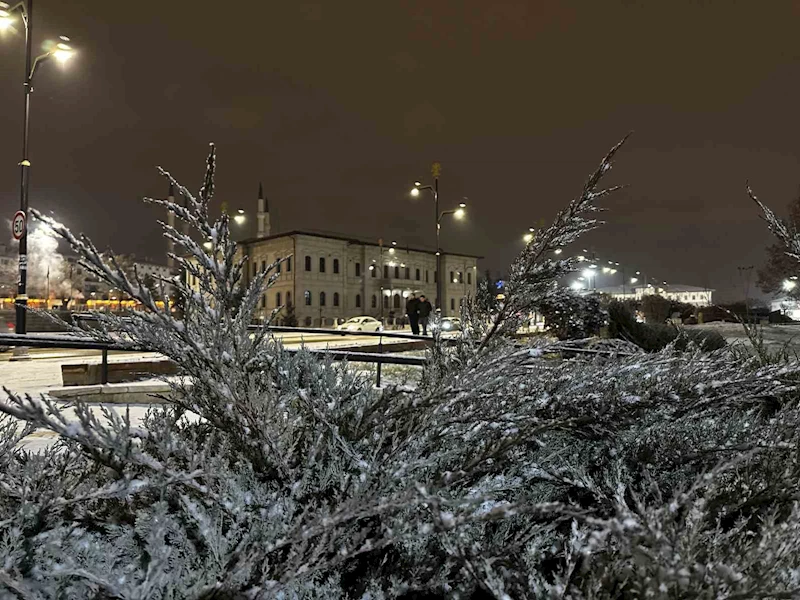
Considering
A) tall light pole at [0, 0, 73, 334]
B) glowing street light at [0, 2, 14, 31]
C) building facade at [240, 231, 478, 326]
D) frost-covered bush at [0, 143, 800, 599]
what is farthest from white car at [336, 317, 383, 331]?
frost-covered bush at [0, 143, 800, 599]

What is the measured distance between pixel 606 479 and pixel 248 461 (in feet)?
2.92

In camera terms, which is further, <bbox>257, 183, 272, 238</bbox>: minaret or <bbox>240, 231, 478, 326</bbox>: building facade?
<bbox>257, 183, 272, 238</bbox>: minaret

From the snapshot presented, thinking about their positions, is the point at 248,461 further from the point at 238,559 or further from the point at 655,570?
the point at 655,570

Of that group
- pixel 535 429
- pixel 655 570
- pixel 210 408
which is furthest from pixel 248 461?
pixel 655 570

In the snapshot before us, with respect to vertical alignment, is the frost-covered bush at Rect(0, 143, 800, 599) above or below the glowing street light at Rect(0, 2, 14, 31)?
below

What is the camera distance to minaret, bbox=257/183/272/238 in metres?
75.9

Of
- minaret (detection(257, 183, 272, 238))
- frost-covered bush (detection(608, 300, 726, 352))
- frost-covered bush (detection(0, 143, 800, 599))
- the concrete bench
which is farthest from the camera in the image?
minaret (detection(257, 183, 272, 238))

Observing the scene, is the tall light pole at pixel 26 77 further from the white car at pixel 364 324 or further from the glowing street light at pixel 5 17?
the white car at pixel 364 324

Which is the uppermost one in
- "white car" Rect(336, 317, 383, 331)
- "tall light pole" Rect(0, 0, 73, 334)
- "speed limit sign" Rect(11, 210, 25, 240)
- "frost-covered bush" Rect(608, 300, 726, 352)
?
"tall light pole" Rect(0, 0, 73, 334)

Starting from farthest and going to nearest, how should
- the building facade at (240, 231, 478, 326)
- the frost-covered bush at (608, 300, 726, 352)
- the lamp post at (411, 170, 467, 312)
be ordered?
the building facade at (240, 231, 478, 326) < the lamp post at (411, 170, 467, 312) < the frost-covered bush at (608, 300, 726, 352)

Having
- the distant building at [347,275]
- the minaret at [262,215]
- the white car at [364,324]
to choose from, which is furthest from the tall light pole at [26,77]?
the minaret at [262,215]

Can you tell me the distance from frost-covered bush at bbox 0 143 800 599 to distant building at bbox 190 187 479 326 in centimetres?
5374

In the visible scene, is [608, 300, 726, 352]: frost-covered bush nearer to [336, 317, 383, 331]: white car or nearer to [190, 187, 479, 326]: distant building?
[336, 317, 383, 331]: white car

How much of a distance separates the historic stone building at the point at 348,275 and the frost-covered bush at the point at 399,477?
54695 mm
